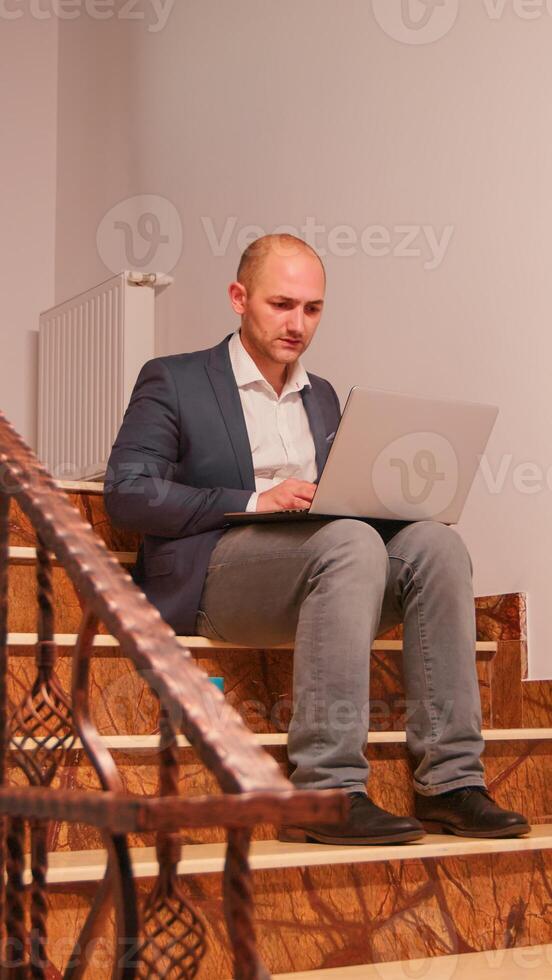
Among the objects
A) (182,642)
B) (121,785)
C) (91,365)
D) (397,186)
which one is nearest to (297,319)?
(182,642)

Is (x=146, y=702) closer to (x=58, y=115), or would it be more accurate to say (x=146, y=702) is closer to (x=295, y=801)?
(x=295, y=801)

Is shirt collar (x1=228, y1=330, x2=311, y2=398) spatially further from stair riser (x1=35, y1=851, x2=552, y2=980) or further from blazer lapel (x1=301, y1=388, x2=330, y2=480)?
stair riser (x1=35, y1=851, x2=552, y2=980)

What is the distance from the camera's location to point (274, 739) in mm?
1879

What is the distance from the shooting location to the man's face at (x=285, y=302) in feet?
7.30

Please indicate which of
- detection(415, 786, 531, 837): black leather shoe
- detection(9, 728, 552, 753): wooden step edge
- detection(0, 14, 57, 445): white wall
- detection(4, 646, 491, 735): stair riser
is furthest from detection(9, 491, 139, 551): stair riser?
detection(0, 14, 57, 445): white wall

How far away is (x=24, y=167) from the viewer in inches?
174

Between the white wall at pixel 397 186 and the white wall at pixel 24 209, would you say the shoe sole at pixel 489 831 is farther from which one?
the white wall at pixel 24 209

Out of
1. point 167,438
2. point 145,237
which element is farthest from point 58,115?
point 167,438

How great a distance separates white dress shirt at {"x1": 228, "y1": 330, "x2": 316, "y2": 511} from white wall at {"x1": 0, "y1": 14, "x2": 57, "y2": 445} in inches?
86.7

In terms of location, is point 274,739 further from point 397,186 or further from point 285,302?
point 397,186

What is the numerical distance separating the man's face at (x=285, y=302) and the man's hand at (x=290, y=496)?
32 centimetres

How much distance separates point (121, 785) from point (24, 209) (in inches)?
149

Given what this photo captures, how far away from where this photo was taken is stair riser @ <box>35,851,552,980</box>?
1550 mm

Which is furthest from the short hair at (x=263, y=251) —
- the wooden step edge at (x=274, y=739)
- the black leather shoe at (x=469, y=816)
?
the black leather shoe at (x=469, y=816)
